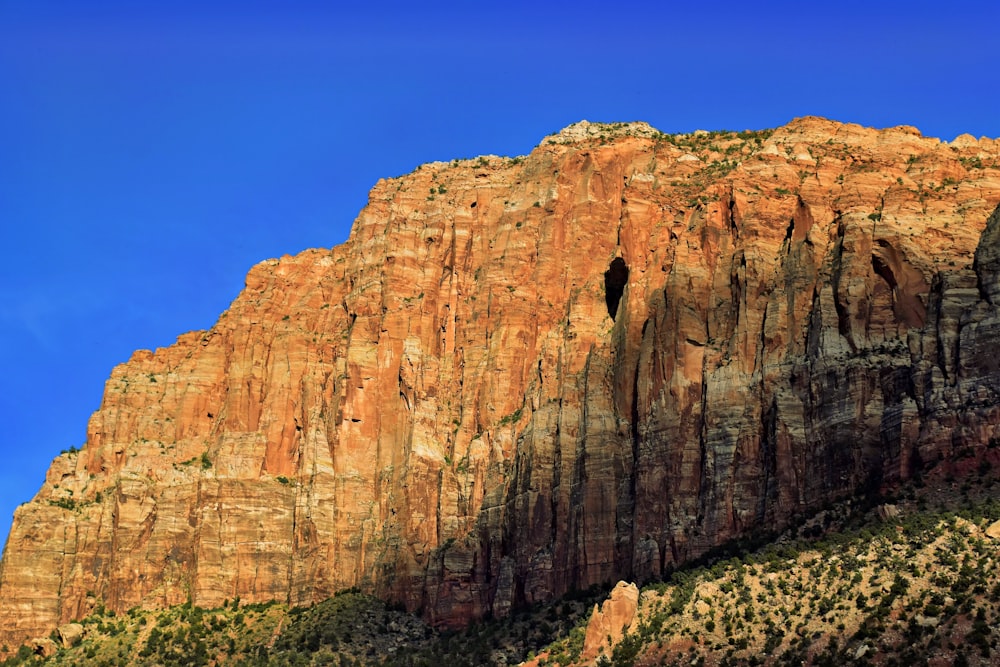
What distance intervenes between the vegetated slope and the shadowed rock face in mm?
3554

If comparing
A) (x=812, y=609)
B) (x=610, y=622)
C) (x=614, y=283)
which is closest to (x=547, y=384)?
(x=614, y=283)

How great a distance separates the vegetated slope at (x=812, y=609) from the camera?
12375cm

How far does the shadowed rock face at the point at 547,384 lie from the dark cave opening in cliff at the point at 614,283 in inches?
20.0

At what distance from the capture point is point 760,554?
141 m

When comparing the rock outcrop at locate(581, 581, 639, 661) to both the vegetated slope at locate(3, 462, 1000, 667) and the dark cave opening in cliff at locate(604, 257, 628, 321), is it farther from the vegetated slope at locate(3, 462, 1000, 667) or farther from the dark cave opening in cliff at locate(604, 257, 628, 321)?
the dark cave opening in cliff at locate(604, 257, 628, 321)

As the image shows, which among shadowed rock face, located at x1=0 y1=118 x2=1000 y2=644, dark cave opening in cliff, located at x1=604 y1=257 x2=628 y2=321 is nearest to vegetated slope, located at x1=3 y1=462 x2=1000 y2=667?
shadowed rock face, located at x1=0 y1=118 x2=1000 y2=644

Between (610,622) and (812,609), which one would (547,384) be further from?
(812,609)

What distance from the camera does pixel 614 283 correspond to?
571 feet

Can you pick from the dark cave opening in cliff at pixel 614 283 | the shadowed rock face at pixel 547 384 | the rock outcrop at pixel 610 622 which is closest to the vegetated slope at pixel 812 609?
the rock outcrop at pixel 610 622

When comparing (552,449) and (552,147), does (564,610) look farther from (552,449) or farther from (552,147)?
(552,147)

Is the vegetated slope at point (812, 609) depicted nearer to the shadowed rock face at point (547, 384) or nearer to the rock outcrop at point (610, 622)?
the rock outcrop at point (610, 622)

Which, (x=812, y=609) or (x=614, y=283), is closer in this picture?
(x=812, y=609)

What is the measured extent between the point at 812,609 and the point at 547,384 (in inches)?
1723

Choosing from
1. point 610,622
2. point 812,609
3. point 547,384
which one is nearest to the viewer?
point 812,609
